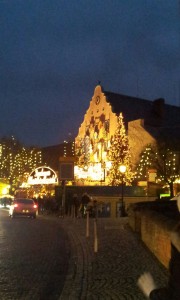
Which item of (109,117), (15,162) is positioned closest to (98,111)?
(109,117)

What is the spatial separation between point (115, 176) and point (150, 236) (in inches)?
1646

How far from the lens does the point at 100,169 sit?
65.8 meters

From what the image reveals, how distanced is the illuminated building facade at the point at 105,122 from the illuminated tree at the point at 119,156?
1400 millimetres

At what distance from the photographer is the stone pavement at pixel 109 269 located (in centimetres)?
1047

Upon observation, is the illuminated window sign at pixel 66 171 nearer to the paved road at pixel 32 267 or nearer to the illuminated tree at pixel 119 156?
the paved road at pixel 32 267

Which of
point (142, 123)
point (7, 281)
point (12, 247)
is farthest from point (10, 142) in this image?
point (7, 281)

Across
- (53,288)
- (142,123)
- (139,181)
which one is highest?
(142,123)

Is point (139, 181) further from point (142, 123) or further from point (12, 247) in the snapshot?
point (12, 247)

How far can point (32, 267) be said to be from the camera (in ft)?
47.2

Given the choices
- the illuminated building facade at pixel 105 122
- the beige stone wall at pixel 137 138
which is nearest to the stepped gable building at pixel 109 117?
the illuminated building facade at pixel 105 122

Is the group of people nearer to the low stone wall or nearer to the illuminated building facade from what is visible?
the low stone wall

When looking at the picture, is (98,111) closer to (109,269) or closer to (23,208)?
A: (23,208)

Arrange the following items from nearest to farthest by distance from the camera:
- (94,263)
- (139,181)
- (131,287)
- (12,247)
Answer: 1. (131,287)
2. (94,263)
3. (12,247)
4. (139,181)

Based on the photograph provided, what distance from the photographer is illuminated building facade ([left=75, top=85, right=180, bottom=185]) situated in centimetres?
6644
